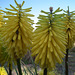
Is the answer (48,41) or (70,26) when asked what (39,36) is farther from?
(70,26)

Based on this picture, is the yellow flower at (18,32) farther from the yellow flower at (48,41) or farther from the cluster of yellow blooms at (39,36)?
the yellow flower at (48,41)

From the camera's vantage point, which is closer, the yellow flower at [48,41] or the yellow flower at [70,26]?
the yellow flower at [48,41]

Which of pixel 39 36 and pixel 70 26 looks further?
pixel 70 26

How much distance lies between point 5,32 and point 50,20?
3.43 ft

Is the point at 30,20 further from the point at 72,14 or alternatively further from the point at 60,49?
the point at 72,14

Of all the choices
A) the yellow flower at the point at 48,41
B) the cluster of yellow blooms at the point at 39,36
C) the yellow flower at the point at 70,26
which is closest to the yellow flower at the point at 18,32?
the cluster of yellow blooms at the point at 39,36

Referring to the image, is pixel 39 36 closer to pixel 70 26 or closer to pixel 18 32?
pixel 18 32

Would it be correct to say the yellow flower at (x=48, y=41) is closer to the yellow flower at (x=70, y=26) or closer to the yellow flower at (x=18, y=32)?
the yellow flower at (x=18, y=32)

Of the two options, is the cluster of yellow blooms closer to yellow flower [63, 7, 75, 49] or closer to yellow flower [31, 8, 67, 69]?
yellow flower [31, 8, 67, 69]

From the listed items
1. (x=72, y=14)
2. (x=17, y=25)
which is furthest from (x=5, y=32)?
(x=72, y=14)

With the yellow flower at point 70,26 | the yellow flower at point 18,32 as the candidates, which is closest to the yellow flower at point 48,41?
the yellow flower at point 18,32

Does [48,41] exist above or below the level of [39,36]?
below

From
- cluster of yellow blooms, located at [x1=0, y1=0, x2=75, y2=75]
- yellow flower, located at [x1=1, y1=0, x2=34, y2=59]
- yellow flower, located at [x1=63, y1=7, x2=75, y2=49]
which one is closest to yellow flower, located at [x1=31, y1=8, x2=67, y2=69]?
cluster of yellow blooms, located at [x1=0, y1=0, x2=75, y2=75]

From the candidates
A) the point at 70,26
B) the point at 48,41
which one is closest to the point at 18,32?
the point at 48,41
